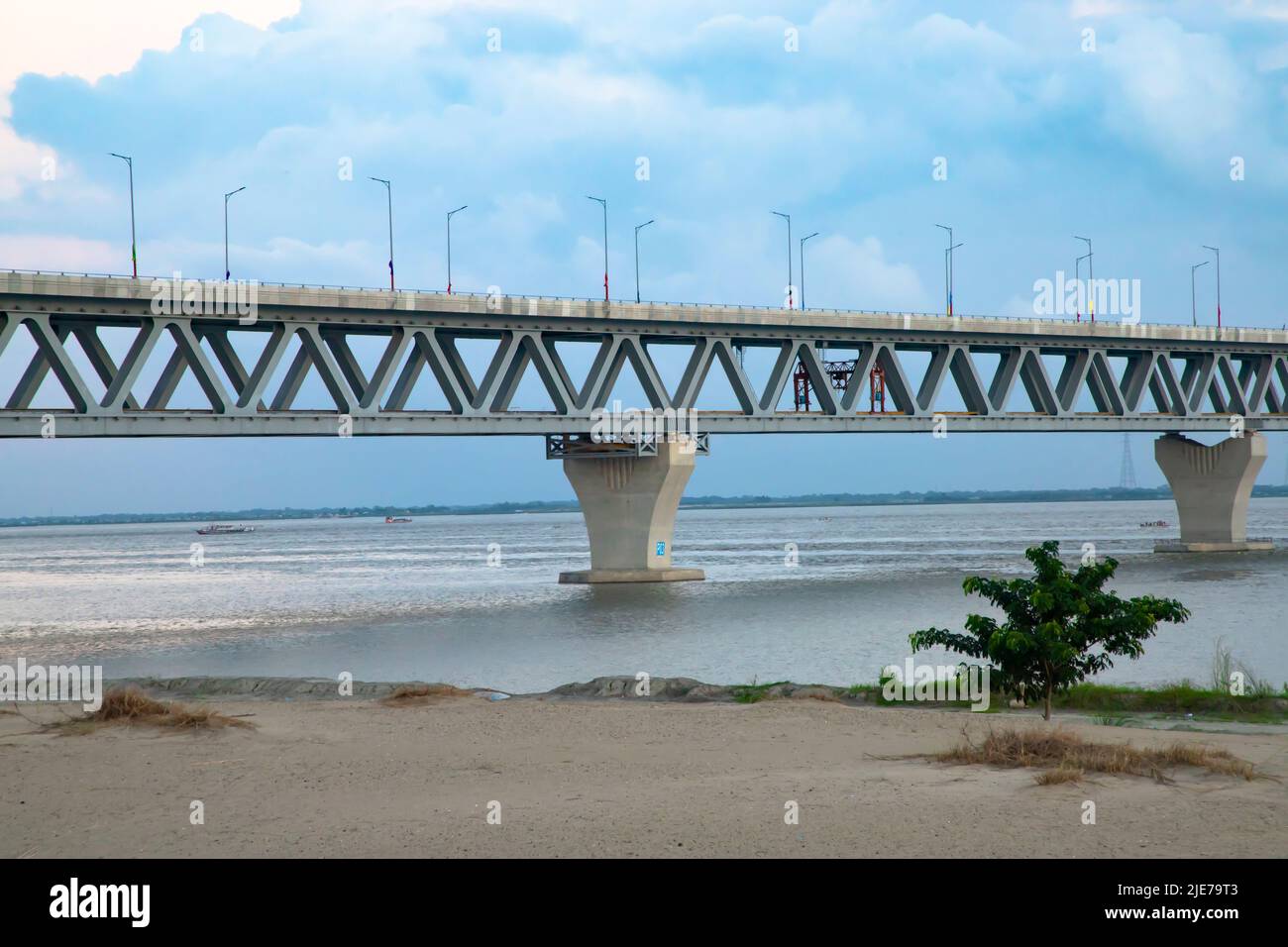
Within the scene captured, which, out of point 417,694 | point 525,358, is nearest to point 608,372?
point 525,358

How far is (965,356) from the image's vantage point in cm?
5994

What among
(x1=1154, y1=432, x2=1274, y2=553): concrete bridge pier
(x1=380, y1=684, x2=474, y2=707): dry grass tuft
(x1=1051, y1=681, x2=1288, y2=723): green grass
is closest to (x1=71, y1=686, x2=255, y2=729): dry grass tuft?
(x1=380, y1=684, x2=474, y2=707): dry grass tuft

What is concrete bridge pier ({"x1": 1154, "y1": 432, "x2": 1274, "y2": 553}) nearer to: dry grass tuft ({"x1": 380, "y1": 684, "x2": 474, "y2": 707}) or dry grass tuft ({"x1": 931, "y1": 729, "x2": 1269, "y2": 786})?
dry grass tuft ({"x1": 380, "y1": 684, "x2": 474, "y2": 707})

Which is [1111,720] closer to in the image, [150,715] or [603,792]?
[603,792]

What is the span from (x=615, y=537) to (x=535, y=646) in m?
24.2

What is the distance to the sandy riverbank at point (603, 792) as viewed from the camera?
924 cm

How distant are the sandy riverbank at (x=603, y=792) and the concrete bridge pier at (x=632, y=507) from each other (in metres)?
37.7

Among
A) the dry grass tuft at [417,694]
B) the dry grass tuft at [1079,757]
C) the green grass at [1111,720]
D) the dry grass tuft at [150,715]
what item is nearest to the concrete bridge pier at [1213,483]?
the green grass at [1111,720]

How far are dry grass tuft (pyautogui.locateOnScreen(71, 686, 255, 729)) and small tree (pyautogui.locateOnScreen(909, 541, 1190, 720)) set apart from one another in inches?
340

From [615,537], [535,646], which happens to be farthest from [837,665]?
[615,537]

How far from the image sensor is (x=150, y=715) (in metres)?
16.0

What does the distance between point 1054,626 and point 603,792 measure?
6.74m

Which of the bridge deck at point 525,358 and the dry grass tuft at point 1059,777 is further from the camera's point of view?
the bridge deck at point 525,358

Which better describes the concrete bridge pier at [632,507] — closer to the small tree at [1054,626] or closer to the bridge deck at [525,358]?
the bridge deck at [525,358]
